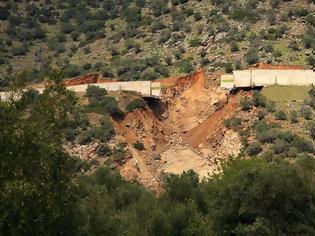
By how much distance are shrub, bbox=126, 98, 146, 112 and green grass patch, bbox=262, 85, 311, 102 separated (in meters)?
11.0

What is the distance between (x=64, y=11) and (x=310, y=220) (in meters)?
72.1

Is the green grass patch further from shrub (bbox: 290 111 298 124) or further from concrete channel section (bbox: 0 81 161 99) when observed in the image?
concrete channel section (bbox: 0 81 161 99)

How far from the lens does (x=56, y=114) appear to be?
64.8 feet

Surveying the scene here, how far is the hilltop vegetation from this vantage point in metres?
71.0

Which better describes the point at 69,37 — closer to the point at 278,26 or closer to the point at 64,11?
the point at 64,11

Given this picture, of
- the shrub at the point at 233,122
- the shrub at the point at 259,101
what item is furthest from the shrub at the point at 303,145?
the shrub at the point at 259,101

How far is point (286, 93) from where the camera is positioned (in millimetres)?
61375

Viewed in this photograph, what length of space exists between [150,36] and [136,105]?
65.2 feet

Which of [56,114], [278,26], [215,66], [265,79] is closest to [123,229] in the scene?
[56,114]

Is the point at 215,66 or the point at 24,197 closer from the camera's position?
the point at 24,197

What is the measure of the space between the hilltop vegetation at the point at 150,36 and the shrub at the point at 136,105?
21.9ft

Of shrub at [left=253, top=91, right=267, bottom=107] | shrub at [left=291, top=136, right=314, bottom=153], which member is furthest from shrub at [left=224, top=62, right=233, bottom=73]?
shrub at [left=291, top=136, right=314, bottom=153]

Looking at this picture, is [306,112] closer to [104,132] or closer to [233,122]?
[233,122]

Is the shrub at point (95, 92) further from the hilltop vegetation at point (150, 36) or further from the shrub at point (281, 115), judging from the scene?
the shrub at point (281, 115)
